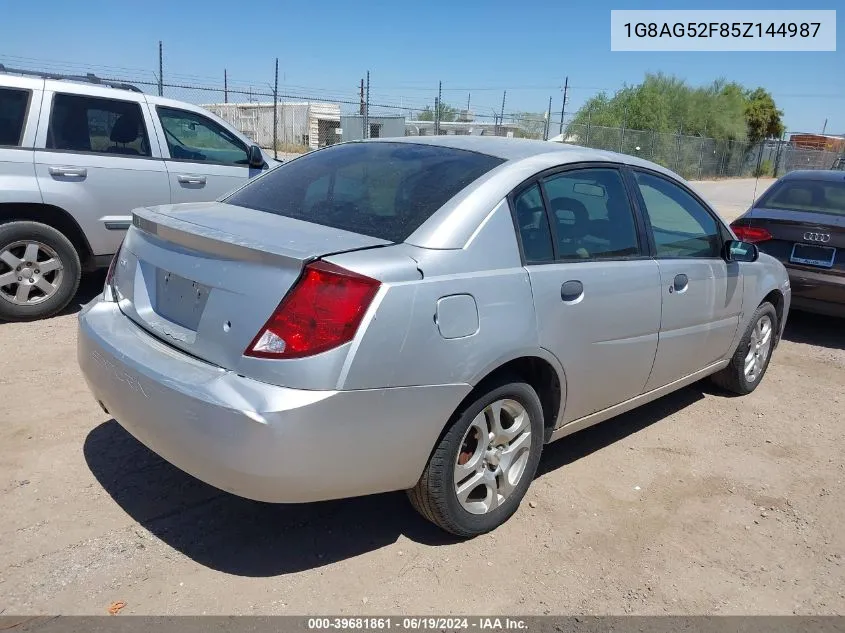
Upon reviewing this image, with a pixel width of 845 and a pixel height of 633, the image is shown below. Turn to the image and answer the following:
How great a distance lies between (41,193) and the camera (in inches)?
218

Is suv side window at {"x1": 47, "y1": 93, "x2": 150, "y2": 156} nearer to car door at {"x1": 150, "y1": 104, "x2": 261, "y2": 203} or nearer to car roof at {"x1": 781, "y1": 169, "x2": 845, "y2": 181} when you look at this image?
car door at {"x1": 150, "y1": 104, "x2": 261, "y2": 203}

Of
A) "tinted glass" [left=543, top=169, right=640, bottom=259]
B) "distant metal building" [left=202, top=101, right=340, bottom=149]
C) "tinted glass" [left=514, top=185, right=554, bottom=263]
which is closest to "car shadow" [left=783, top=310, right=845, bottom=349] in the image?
"tinted glass" [left=543, top=169, right=640, bottom=259]

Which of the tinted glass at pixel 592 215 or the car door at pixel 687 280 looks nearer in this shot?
the tinted glass at pixel 592 215

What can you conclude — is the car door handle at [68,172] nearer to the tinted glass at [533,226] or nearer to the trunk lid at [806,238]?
the tinted glass at [533,226]

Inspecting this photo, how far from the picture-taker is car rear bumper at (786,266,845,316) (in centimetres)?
625

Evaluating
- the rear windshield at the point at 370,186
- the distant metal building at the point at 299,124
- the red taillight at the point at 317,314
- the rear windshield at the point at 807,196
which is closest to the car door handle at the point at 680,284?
the rear windshield at the point at 370,186

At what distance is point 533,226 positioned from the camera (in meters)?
3.12

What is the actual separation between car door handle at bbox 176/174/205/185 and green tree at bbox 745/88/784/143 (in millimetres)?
50983

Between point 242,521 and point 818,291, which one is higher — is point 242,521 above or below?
below

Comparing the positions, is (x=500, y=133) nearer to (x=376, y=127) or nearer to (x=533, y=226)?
(x=376, y=127)

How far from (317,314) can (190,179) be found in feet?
14.8

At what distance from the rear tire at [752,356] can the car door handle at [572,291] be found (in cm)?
217

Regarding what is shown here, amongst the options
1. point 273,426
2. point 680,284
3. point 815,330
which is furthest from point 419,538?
point 815,330

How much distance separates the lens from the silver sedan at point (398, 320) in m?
2.41
